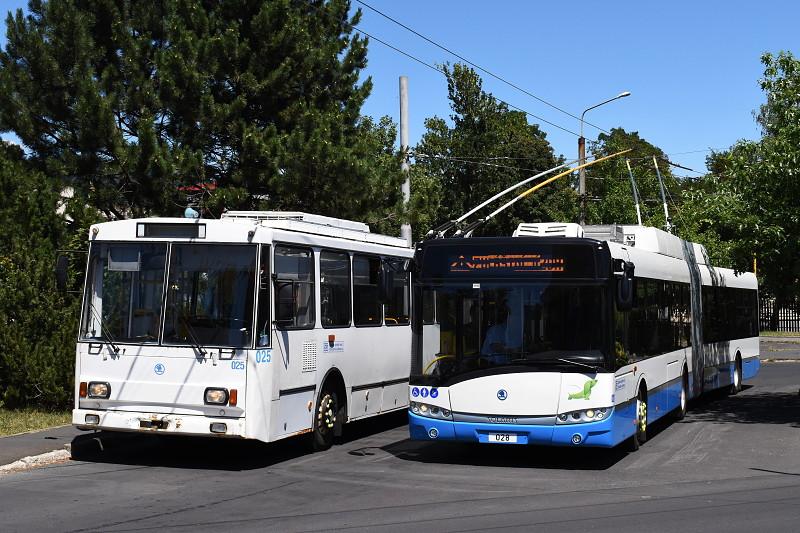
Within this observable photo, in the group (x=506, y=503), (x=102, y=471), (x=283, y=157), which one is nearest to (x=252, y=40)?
(x=283, y=157)

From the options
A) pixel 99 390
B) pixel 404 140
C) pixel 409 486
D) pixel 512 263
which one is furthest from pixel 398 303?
pixel 404 140

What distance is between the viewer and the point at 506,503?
1077 cm

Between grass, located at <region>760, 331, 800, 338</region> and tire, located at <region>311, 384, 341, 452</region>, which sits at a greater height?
grass, located at <region>760, 331, 800, 338</region>

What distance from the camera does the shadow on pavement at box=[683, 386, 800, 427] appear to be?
19562 mm

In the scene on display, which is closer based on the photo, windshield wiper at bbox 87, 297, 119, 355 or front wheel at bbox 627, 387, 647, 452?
windshield wiper at bbox 87, 297, 119, 355

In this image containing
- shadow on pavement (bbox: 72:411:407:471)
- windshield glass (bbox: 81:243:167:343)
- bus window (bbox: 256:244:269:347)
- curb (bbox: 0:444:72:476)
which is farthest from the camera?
shadow on pavement (bbox: 72:411:407:471)

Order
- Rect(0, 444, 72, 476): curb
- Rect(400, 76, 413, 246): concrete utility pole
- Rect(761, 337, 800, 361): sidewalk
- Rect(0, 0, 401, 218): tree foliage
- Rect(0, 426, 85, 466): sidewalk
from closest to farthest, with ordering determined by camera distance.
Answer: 1. Rect(0, 444, 72, 476): curb
2. Rect(0, 426, 85, 466): sidewalk
3. Rect(0, 0, 401, 218): tree foliage
4. Rect(400, 76, 413, 246): concrete utility pole
5. Rect(761, 337, 800, 361): sidewalk

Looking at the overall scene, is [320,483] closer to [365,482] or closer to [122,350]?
[365,482]

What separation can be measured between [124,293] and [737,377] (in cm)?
1662

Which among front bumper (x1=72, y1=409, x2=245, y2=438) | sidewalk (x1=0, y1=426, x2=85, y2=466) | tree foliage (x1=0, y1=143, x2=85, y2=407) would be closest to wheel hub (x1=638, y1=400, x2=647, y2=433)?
front bumper (x1=72, y1=409, x2=245, y2=438)

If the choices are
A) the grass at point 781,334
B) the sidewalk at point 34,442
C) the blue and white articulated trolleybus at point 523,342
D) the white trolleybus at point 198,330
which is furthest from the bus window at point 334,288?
the grass at point 781,334

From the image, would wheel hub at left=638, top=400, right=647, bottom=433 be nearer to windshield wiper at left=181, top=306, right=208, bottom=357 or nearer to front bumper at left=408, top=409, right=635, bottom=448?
front bumper at left=408, top=409, right=635, bottom=448

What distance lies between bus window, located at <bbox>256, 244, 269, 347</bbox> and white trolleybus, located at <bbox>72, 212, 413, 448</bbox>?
1 centimetres

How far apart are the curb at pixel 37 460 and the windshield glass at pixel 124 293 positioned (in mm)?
1607
